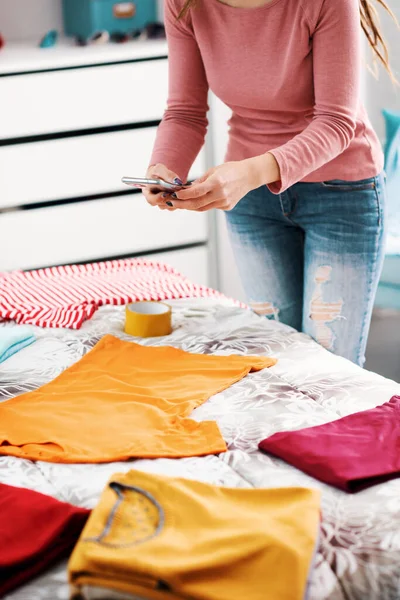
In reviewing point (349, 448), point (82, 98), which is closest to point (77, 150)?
point (82, 98)

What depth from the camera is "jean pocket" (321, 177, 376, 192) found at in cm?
168

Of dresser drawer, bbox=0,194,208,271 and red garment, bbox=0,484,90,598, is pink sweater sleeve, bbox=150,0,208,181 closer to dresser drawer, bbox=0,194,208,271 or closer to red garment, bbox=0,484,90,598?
red garment, bbox=0,484,90,598

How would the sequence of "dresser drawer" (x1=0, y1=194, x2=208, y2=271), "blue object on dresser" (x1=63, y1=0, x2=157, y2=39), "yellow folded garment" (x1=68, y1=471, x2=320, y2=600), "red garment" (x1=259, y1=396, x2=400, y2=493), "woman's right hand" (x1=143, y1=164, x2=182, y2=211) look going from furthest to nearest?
"blue object on dresser" (x1=63, y1=0, x2=157, y2=39) < "dresser drawer" (x1=0, y1=194, x2=208, y2=271) < "woman's right hand" (x1=143, y1=164, x2=182, y2=211) < "red garment" (x1=259, y1=396, x2=400, y2=493) < "yellow folded garment" (x1=68, y1=471, x2=320, y2=600)

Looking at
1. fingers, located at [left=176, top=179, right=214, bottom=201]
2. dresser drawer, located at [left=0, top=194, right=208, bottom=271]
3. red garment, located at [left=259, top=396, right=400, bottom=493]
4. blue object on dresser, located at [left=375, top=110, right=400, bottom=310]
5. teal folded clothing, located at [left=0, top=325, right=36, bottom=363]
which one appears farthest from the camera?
dresser drawer, located at [left=0, top=194, right=208, bottom=271]

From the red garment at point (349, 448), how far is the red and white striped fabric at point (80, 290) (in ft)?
2.42

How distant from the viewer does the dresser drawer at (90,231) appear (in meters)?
2.97

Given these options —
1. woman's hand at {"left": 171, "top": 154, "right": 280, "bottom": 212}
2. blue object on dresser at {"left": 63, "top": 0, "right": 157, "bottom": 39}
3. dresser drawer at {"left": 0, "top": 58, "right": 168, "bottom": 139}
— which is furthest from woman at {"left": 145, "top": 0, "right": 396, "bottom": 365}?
blue object on dresser at {"left": 63, "top": 0, "right": 157, "bottom": 39}

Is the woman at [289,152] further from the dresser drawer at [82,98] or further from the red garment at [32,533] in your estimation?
the dresser drawer at [82,98]

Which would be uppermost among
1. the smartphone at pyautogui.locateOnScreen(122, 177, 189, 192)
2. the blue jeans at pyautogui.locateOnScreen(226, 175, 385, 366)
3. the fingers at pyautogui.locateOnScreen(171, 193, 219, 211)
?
the smartphone at pyautogui.locateOnScreen(122, 177, 189, 192)

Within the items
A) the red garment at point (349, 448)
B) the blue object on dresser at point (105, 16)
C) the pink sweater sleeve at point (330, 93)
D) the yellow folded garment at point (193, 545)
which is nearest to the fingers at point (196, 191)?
the pink sweater sleeve at point (330, 93)

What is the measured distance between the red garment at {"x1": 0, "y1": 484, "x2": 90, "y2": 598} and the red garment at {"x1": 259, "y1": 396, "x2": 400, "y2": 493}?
33 centimetres

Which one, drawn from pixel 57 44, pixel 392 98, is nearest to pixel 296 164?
pixel 392 98

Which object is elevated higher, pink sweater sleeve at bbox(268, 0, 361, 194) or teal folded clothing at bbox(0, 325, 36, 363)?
pink sweater sleeve at bbox(268, 0, 361, 194)

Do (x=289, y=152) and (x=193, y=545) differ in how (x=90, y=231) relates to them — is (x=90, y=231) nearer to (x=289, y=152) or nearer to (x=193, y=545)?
(x=289, y=152)
